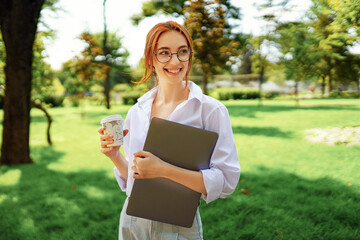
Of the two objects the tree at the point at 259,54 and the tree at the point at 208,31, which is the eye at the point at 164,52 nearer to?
the tree at the point at 259,54

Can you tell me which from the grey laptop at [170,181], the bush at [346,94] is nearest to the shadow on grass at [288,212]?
the bush at [346,94]

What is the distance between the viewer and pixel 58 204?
409 centimetres

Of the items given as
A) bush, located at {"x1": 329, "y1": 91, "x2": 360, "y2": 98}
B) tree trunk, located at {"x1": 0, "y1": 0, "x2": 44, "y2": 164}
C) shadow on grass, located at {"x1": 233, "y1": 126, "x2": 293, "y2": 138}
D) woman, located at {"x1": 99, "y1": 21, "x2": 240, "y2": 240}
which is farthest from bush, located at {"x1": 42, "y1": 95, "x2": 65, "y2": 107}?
woman, located at {"x1": 99, "y1": 21, "x2": 240, "y2": 240}

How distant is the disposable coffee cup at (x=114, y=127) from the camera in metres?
1.49

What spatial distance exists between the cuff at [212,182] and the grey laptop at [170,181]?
0.04 m

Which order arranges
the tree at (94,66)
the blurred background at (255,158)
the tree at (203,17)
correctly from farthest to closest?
the tree at (94,66), the tree at (203,17), the blurred background at (255,158)

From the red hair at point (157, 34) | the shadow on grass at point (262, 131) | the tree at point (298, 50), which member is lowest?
the shadow on grass at point (262, 131)

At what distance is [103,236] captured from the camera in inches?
125

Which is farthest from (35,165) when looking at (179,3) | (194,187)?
(194,187)

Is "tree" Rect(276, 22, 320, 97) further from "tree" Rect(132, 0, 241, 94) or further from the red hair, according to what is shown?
"tree" Rect(132, 0, 241, 94)

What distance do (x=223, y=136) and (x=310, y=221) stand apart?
2.38 metres

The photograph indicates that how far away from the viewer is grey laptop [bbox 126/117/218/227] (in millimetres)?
1254

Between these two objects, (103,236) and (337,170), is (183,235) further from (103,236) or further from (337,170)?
(337,170)

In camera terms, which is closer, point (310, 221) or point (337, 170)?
point (310, 221)
